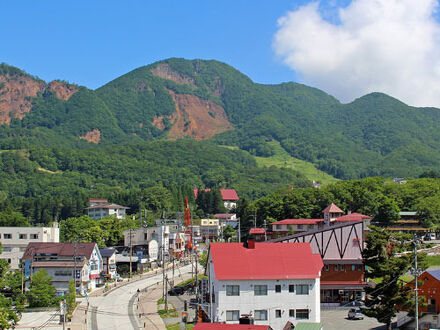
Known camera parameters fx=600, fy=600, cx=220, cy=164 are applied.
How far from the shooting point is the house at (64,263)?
77.9 m

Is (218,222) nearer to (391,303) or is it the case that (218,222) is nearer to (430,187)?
(430,187)

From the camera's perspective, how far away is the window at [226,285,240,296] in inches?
2061

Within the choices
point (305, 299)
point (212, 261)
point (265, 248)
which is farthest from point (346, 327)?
point (212, 261)

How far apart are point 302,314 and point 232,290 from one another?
6.62m

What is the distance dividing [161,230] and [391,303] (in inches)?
2778

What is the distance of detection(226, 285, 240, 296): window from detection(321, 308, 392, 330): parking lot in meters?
8.66

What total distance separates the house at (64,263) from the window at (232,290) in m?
30.2

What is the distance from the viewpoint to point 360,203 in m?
124

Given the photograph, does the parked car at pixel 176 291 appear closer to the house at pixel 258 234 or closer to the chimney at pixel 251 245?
the chimney at pixel 251 245

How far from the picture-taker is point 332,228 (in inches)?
2724

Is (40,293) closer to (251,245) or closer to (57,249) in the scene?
(57,249)

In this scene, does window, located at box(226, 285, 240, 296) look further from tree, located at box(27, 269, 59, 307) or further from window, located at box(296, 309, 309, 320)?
tree, located at box(27, 269, 59, 307)

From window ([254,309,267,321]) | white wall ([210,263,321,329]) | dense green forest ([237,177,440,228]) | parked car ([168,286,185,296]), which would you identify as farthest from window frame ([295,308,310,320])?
dense green forest ([237,177,440,228])

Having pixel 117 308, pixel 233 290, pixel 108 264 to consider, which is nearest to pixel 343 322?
pixel 233 290
